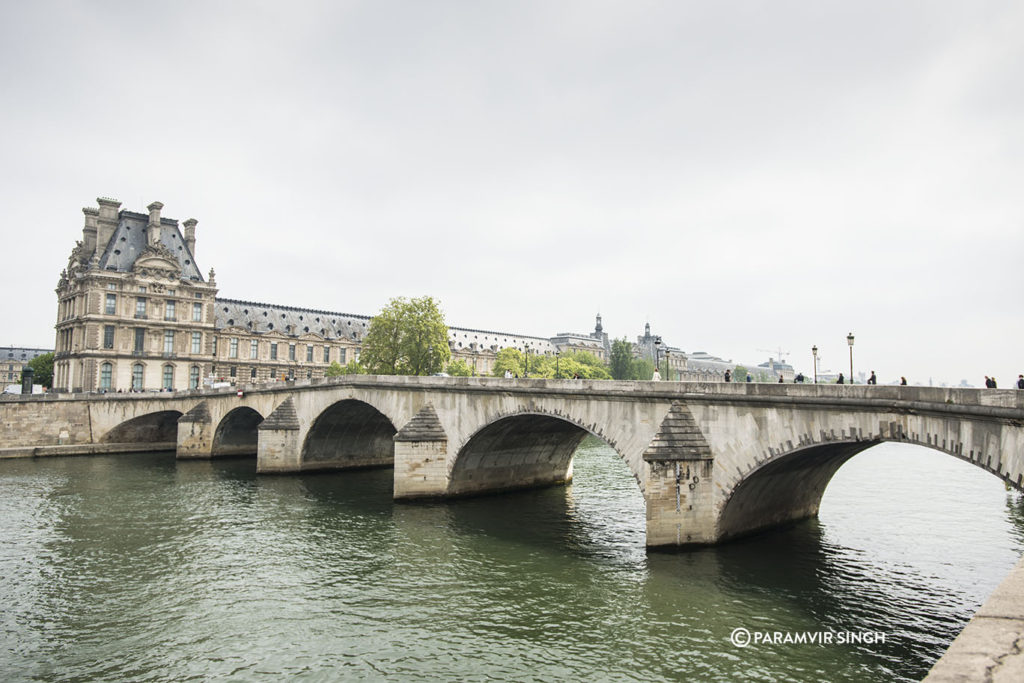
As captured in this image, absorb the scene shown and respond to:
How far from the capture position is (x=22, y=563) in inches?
976

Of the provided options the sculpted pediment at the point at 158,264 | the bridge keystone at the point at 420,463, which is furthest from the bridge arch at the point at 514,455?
the sculpted pediment at the point at 158,264

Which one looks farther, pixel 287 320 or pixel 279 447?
pixel 287 320

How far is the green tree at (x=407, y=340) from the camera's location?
7906 cm

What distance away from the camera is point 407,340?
79.2m

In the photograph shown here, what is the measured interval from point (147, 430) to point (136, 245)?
3552 centimetres

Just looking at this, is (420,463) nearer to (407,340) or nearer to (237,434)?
(237,434)

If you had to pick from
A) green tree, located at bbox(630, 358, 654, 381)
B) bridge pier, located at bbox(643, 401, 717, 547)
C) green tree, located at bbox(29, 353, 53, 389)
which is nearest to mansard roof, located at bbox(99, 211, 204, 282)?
green tree, located at bbox(29, 353, 53, 389)

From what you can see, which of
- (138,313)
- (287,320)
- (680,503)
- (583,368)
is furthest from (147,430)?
(583,368)

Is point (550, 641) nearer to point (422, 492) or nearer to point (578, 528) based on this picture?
point (578, 528)

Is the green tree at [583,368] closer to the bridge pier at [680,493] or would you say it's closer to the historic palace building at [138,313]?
the historic palace building at [138,313]

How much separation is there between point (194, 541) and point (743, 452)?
72.4ft

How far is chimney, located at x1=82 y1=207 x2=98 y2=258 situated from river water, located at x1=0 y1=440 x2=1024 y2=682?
6183 centimetres

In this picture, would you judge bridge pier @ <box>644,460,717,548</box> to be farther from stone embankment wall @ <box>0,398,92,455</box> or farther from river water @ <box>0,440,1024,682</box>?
stone embankment wall @ <box>0,398,92,455</box>

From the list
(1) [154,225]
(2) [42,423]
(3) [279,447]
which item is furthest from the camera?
(1) [154,225]
